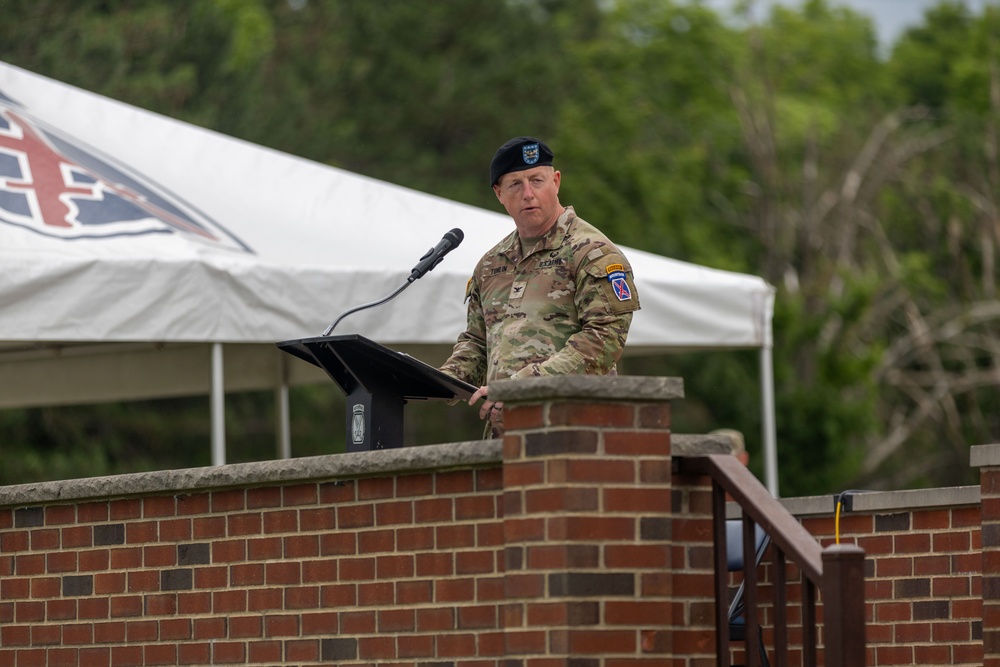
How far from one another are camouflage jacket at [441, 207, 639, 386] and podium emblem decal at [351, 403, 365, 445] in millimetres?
469

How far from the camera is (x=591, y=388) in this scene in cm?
387

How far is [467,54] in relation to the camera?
112ft

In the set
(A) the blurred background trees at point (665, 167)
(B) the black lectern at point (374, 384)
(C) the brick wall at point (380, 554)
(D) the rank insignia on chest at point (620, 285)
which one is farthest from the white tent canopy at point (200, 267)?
(A) the blurred background trees at point (665, 167)

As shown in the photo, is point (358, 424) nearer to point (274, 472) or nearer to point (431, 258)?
point (274, 472)

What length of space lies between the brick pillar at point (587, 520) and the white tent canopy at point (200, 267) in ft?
12.0

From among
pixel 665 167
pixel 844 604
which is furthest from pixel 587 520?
pixel 665 167

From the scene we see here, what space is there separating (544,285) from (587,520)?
4.27 feet

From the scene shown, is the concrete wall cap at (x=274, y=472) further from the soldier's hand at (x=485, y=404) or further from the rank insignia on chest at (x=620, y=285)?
the rank insignia on chest at (x=620, y=285)

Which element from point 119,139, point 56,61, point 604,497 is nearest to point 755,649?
point 604,497

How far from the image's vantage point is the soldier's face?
510 centimetres

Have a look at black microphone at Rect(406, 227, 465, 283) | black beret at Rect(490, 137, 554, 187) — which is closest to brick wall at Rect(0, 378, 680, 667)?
black microphone at Rect(406, 227, 465, 283)

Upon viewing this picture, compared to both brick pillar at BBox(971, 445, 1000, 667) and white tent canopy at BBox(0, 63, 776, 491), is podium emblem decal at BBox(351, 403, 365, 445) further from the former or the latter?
white tent canopy at BBox(0, 63, 776, 491)

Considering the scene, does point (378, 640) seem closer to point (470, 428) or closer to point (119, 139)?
point (119, 139)

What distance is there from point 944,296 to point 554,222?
87.7 ft
